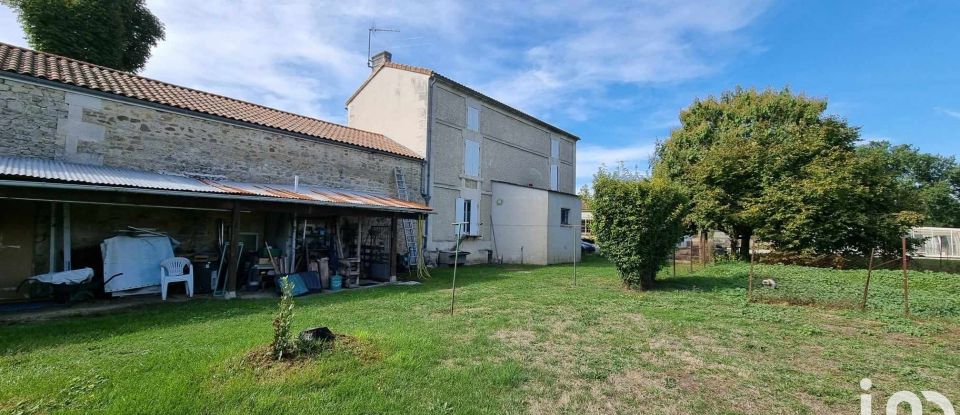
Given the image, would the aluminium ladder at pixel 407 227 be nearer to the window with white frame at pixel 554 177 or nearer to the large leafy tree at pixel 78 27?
the window with white frame at pixel 554 177

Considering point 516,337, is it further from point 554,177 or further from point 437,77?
point 554,177

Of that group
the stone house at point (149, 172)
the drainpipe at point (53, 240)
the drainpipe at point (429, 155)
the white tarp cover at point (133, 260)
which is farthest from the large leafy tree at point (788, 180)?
the drainpipe at point (53, 240)

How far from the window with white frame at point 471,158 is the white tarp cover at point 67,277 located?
1211 centimetres

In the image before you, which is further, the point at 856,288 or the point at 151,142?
the point at 856,288

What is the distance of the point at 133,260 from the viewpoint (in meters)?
7.93

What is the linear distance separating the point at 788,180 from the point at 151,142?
20.1 m

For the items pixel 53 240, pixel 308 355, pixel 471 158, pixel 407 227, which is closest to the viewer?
pixel 308 355

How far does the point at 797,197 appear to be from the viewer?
615 inches

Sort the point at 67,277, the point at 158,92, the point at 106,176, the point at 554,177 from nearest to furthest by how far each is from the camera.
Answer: the point at 67,277 → the point at 106,176 → the point at 158,92 → the point at 554,177

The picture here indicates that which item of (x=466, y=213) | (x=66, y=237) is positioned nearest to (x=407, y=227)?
(x=466, y=213)

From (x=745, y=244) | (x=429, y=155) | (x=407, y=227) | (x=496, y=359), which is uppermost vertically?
(x=429, y=155)

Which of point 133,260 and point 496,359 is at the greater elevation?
point 133,260

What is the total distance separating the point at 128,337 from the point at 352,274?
18.3 feet

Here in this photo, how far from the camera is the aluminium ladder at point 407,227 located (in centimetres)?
1442
